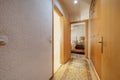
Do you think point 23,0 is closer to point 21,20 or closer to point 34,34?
point 21,20

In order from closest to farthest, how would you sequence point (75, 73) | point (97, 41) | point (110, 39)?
point (110, 39)
point (97, 41)
point (75, 73)

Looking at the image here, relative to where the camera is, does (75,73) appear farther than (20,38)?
Yes

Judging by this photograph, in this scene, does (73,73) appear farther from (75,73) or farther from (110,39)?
(110,39)

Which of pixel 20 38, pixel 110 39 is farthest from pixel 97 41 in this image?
pixel 20 38

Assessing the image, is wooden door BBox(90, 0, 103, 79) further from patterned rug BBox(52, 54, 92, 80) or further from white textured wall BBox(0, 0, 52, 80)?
white textured wall BBox(0, 0, 52, 80)

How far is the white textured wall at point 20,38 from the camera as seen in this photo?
2.51 feet

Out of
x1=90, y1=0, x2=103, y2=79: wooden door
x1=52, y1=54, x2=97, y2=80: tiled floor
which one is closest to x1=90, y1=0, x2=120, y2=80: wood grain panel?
x1=90, y1=0, x2=103, y2=79: wooden door

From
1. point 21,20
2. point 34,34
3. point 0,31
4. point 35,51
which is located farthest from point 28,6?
point 35,51

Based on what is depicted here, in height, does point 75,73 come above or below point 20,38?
below

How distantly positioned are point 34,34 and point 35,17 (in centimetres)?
28

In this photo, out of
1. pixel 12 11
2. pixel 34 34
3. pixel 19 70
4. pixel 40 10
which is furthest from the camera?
pixel 40 10

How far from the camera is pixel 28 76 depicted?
1115 mm

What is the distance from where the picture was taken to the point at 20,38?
37.8 inches

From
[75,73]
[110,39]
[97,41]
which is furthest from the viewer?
[75,73]
